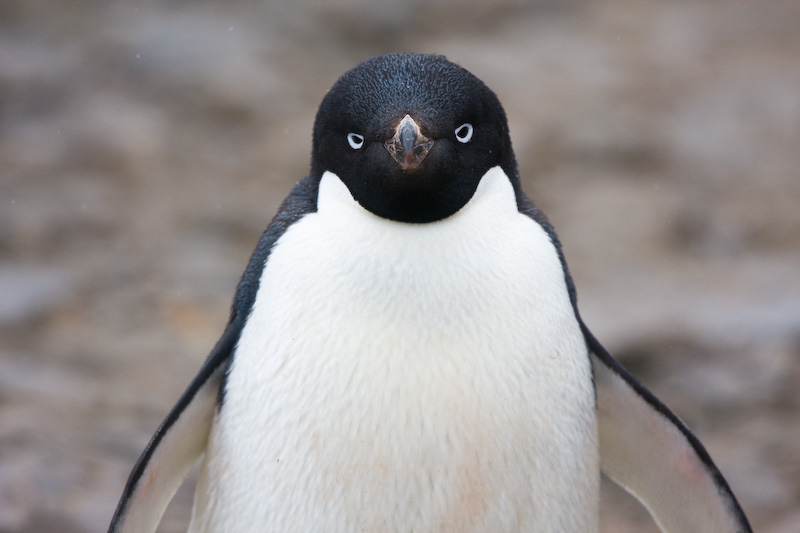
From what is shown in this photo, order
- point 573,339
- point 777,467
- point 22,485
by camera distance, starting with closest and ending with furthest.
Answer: point 573,339 < point 22,485 < point 777,467

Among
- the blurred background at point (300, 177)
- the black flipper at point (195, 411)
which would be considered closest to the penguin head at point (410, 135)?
the black flipper at point (195, 411)

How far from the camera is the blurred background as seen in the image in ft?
13.8

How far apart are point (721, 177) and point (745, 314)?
5.44 feet

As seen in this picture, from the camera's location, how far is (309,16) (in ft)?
24.8

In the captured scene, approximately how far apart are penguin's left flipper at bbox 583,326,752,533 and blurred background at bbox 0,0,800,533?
4.42 ft

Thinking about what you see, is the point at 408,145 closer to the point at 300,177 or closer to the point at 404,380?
the point at 404,380

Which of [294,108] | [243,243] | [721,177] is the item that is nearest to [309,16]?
[294,108]

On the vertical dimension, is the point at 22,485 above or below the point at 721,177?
below

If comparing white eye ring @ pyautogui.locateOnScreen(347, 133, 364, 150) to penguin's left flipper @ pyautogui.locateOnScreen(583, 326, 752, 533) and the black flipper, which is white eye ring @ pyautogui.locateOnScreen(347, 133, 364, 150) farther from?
penguin's left flipper @ pyautogui.locateOnScreen(583, 326, 752, 533)

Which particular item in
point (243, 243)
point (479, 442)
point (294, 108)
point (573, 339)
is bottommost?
point (479, 442)

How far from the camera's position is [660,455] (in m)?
2.47

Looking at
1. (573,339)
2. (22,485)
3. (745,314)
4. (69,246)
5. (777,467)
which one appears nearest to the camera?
(573,339)

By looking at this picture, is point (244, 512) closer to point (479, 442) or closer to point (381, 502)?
point (381, 502)

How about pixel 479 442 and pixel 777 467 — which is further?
pixel 777 467
